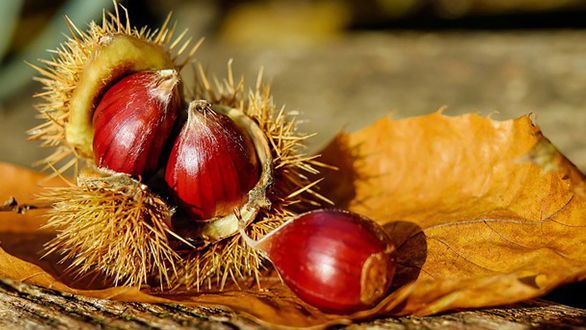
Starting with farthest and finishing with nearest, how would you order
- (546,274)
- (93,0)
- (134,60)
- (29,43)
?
(29,43) → (93,0) → (134,60) → (546,274)

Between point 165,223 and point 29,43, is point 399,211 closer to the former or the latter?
point 165,223

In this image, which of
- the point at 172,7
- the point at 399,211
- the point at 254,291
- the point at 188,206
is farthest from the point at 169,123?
the point at 172,7

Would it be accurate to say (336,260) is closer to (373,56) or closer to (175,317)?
(175,317)

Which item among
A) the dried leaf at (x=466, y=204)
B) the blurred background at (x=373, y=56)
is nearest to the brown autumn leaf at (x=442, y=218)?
A: the dried leaf at (x=466, y=204)

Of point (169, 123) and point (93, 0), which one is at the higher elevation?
point (93, 0)

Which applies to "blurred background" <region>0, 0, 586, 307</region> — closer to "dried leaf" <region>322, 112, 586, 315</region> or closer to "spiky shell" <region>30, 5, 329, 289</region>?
"dried leaf" <region>322, 112, 586, 315</region>

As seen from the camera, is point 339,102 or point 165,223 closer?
point 165,223

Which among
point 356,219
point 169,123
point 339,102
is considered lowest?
point 339,102

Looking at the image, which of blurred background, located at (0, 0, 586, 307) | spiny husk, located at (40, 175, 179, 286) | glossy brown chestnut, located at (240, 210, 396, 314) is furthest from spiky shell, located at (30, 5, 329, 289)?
blurred background, located at (0, 0, 586, 307)
